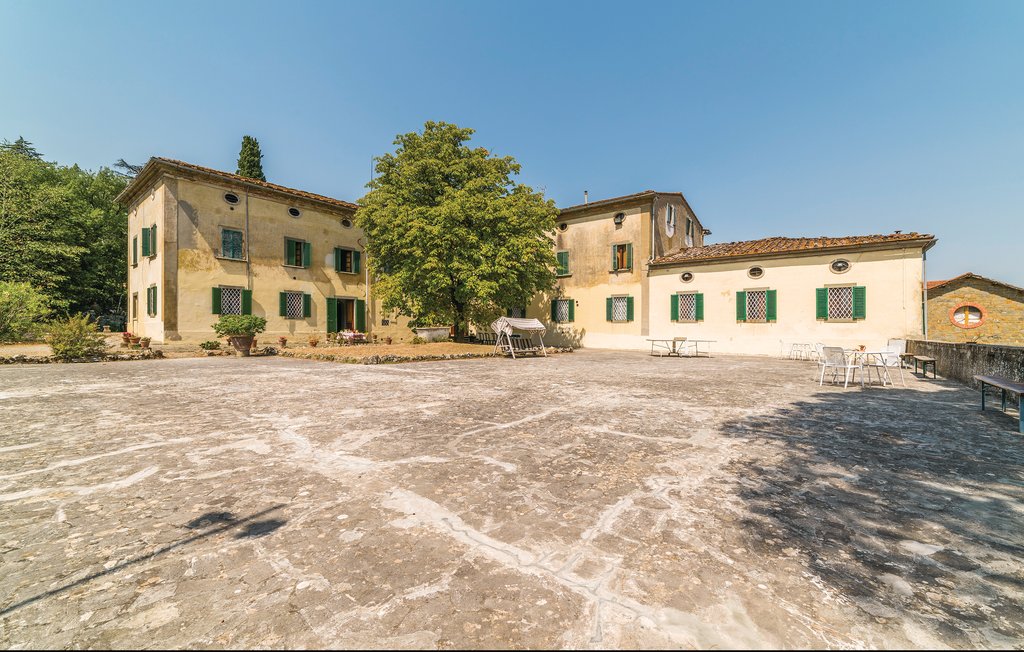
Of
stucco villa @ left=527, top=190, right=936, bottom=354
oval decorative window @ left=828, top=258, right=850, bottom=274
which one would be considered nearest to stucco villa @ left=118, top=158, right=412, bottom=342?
stucco villa @ left=527, top=190, right=936, bottom=354

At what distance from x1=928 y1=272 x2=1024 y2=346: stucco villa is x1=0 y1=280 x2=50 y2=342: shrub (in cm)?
4142

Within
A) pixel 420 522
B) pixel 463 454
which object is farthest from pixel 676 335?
pixel 420 522

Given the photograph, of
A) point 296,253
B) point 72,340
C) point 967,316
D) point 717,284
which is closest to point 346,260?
point 296,253

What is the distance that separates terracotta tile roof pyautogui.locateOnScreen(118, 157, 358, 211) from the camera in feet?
55.8

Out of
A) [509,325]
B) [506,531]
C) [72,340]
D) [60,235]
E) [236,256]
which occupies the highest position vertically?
[60,235]

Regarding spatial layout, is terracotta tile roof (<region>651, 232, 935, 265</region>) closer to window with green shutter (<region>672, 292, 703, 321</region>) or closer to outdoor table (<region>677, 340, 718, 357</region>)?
window with green shutter (<region>672, 292, 703, 321</region>)

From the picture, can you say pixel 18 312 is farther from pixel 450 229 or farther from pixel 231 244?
pixel 450 229

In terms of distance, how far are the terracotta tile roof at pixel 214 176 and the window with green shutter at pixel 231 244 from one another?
2.33 m

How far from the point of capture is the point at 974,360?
28.2 ft

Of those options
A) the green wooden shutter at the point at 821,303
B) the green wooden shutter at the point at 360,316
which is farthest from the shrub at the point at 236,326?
the green wooden shutter at the point at 821,303

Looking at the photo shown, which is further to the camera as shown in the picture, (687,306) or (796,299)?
(687,306)

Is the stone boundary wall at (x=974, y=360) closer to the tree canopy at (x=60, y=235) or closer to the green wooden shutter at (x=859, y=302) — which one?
the green wooden shutter at (x=859, y=302)

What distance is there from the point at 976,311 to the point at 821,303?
35.6 feet

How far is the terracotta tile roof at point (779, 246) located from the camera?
51.0 ft
